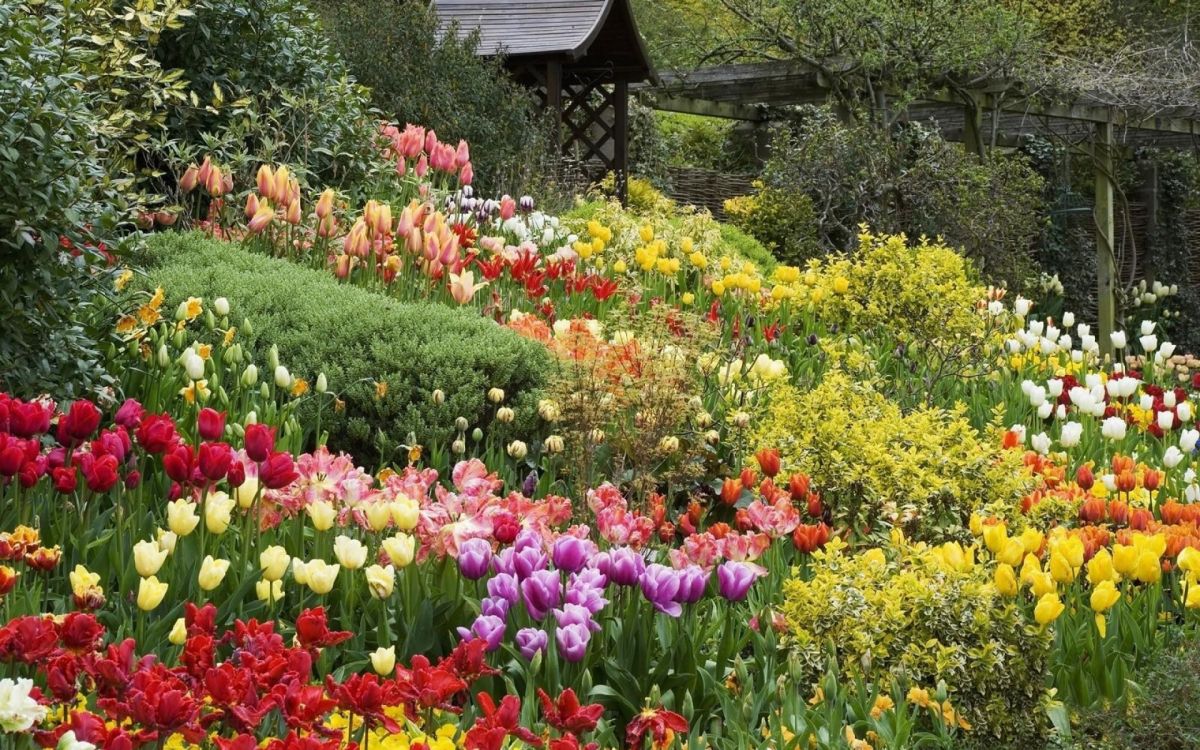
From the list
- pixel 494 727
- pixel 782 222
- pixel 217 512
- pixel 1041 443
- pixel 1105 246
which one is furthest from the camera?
pixel 1105 246

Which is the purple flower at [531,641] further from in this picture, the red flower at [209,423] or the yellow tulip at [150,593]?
the red flower at [209,423]

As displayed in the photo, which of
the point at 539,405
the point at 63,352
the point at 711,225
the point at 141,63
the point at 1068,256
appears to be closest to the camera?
the point at 63,352

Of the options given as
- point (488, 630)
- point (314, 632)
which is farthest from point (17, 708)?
point (488, 630)

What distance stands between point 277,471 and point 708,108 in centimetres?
1397

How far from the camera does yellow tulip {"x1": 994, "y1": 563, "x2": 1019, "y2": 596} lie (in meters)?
3.24

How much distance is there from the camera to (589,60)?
1583 cm

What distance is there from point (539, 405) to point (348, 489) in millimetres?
1716

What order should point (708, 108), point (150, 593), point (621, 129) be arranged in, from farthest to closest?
point (708, 108) → point (621, 129) → point (150, 593)

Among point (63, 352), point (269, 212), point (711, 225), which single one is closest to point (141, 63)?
point (269, 212)

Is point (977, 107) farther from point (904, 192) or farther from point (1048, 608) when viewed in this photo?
point (1048, 608)

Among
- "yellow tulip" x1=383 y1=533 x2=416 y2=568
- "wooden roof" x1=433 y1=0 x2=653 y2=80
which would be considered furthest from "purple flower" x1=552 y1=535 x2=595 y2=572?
"wooden roof" x1=433 y1=0 x2=653 y2=80

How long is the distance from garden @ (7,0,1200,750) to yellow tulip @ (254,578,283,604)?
0.13 ft

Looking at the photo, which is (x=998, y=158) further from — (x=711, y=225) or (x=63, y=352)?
(x=63, y=352)

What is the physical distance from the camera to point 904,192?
12930 mm
